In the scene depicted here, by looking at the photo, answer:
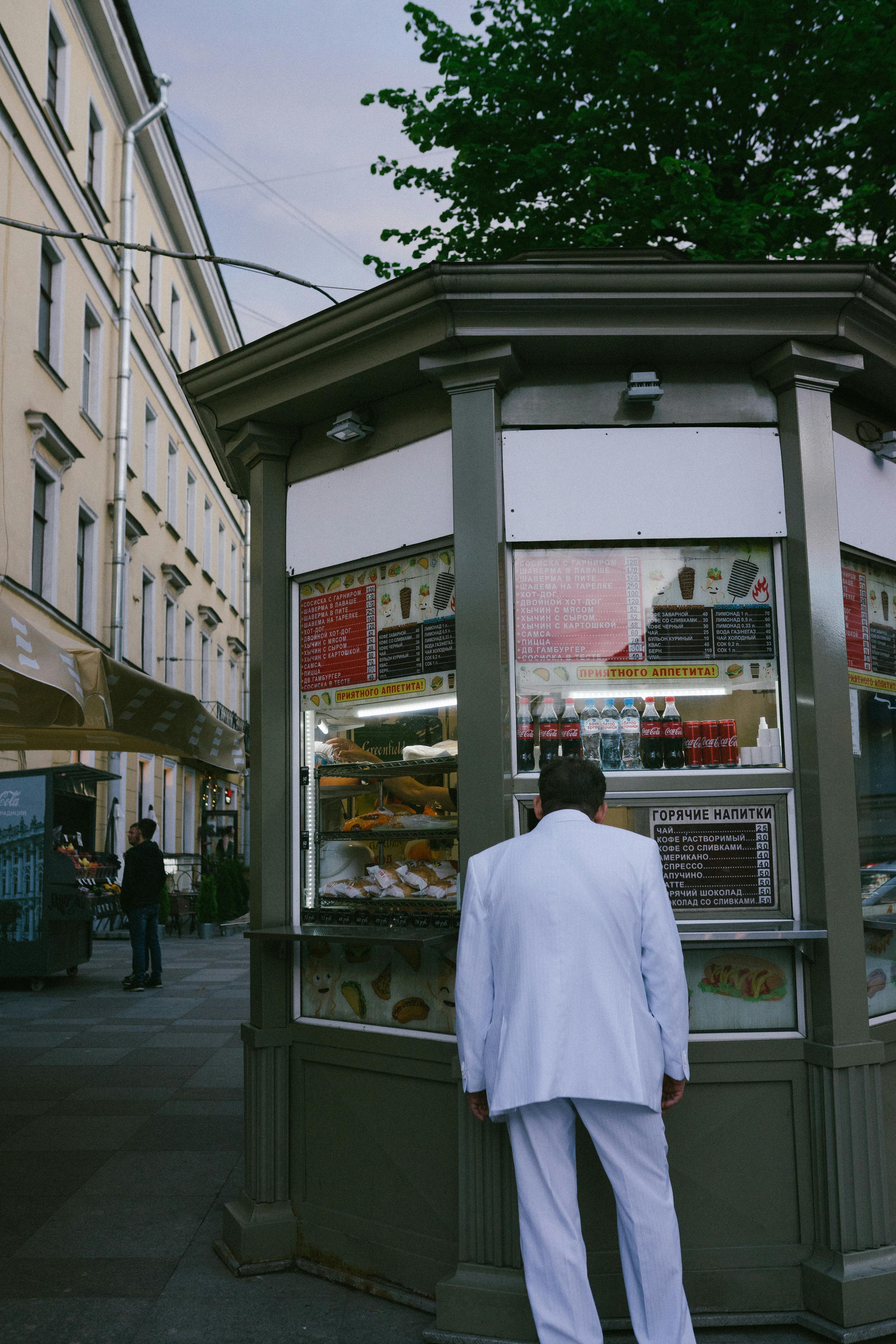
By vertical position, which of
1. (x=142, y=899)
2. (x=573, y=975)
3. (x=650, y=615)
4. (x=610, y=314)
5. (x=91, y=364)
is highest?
(x=91, y=364)

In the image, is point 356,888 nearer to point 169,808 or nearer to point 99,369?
point 99,369

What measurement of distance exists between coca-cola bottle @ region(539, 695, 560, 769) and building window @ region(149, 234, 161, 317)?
2119cm

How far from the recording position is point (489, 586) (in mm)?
4156

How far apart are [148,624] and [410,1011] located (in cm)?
2050

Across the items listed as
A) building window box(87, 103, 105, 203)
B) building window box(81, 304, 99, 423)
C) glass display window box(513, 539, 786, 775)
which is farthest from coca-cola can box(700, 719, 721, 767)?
building window box(87, 103, 105, 203)

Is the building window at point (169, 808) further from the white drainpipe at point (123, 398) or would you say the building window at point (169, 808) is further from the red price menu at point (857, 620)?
the red price menu at point (857, 620)

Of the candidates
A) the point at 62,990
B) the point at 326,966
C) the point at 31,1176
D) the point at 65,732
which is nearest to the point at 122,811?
the point at 62,990

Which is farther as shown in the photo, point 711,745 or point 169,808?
point 169,808

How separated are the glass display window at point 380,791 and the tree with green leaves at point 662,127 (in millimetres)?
7013

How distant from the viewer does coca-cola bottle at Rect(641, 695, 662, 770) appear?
4.26 m

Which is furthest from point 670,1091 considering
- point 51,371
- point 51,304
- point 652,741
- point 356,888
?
point 51,304

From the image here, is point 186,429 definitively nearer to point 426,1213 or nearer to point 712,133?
point 712,133

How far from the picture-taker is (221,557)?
3231cm

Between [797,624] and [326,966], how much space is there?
2312mm
